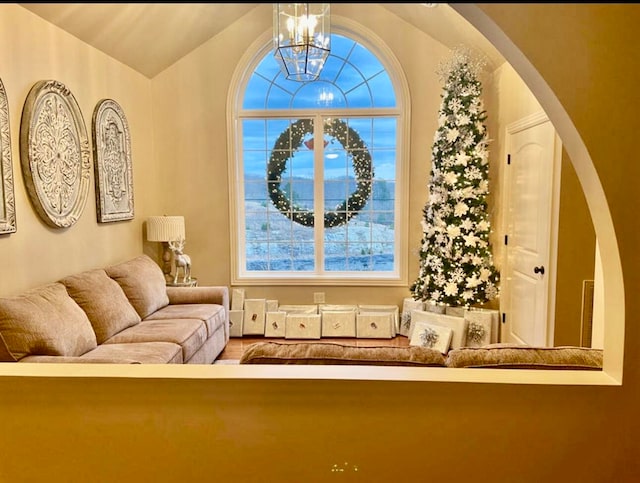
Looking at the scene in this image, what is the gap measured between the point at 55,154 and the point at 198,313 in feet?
5.56

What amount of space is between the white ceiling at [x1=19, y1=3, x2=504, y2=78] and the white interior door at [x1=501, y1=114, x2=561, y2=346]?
3.46 feet

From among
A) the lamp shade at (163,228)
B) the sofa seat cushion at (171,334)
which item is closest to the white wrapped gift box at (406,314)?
the sofa seat cushion at (171,334)

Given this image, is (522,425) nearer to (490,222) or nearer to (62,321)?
(62,321)

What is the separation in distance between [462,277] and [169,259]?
10.6 feet

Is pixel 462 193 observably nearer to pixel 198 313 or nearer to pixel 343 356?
pixel 198 313

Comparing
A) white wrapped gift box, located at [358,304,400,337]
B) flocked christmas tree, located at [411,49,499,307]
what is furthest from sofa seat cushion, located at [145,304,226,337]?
flocked christmas tree, located at [411,49,499,307]

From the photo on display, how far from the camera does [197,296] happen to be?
4129 mm

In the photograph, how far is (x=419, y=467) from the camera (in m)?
1.54

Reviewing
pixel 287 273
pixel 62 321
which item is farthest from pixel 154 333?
pixel 287 273

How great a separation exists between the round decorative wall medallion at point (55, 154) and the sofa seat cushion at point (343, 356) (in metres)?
2.29

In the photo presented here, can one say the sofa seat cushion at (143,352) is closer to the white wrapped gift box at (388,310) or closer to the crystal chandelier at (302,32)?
the crystal chandelier at (302,32)

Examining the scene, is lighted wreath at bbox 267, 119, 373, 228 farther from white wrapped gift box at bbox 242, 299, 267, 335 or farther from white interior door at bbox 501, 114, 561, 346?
white interior door at bbox 501, 114, 561, 346

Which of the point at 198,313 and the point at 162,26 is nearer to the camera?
the point at 198,313

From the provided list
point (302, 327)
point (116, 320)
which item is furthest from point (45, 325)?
point (302, 327)
